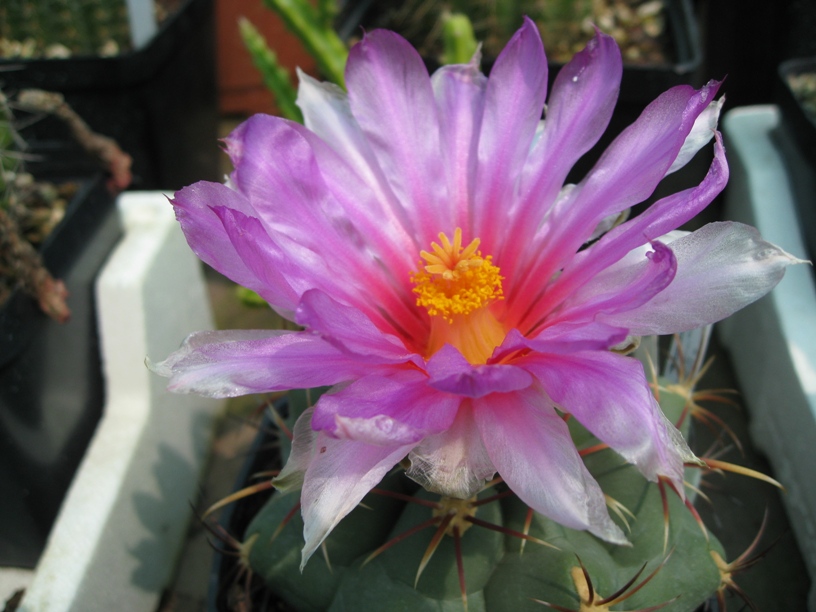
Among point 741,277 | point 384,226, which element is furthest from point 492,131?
point 741,277

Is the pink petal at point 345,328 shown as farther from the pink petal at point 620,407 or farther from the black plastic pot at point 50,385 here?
the black plastic pot at point 50,385

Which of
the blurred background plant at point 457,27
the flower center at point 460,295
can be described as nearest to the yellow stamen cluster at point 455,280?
the flower center at point 460,295

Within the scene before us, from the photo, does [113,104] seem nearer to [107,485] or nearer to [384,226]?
[107,485]

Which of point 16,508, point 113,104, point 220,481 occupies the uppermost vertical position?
point 113,104

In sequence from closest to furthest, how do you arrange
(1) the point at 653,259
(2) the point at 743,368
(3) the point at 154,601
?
(1) the point at 653,259 < (3) the point at 154,601 < (2) the point at 743,368

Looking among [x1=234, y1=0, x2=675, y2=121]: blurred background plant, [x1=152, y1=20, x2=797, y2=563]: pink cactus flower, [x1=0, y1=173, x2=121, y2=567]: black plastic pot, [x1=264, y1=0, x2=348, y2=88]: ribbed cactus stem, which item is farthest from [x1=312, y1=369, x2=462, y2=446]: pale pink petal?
[x1=264, y1=0, x2=348, y2=88]: ribbed cactus stem

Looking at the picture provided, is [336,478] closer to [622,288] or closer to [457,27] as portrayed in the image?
[622,288]

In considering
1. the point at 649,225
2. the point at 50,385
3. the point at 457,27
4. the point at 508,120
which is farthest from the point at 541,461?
the point at 457,27
